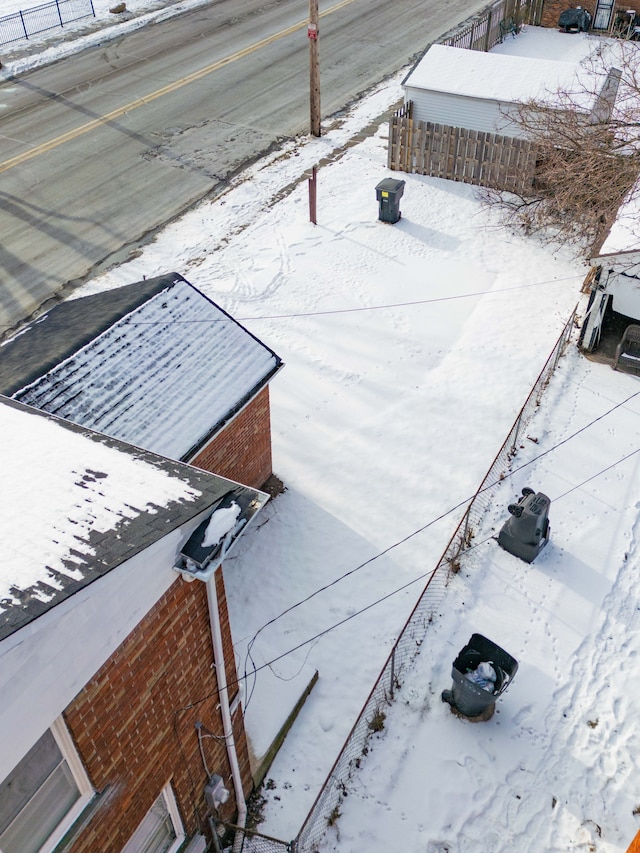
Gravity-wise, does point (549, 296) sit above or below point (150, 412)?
below

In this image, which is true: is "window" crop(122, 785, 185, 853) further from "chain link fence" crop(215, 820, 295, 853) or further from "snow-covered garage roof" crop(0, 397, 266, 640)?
"snow-covered garage roof" crop(0, 397, 266, 640)

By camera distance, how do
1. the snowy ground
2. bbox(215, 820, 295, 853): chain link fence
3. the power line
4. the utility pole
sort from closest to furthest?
bbox(215, 820, 295, 853): chain link fence
the snowy ground
the power line
the utility pole

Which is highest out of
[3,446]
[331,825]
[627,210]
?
[3,446]

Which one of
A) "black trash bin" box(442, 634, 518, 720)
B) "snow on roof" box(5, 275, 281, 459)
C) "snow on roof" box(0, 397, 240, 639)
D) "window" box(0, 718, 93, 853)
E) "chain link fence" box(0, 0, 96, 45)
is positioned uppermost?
"snow on roof" box(0, 397, 240, 639)

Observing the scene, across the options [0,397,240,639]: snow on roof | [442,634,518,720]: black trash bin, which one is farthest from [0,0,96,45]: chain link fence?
[442,634,518,720]: black trash bin

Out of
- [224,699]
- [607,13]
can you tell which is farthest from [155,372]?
[607,13]

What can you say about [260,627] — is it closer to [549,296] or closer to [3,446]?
[3,446]

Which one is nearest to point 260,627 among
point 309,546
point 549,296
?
point 309,546
